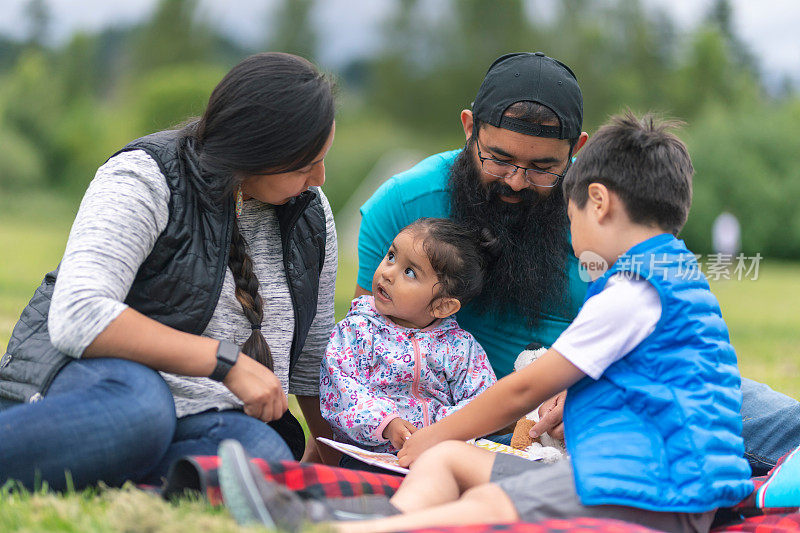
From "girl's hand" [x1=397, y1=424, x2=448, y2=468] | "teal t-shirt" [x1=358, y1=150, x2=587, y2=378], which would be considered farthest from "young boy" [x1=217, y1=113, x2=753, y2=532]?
"teal t-shirt" [x1=358, y1=150, x2=587, y2=378]

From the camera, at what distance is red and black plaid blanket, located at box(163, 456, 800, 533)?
1920 millimetres

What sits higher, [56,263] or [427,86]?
[427,86]

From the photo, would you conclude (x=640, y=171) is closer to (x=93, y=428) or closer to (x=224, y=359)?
(x=224, y=359)

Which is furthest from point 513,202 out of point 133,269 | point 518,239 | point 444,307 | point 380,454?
point 133,269

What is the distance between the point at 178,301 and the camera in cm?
247

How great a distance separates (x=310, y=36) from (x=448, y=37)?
3074 millimetres

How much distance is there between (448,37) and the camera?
62.2 ft

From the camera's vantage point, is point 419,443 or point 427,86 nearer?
point 419,443

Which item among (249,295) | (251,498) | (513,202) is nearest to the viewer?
(251,498)

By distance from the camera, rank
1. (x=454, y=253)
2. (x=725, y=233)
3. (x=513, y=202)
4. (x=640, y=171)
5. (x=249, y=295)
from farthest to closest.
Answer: (x=725, y=233)
(x=513, y=202)
(x=454, y=253)
(x=249, y=295)
(x=640, y=171)

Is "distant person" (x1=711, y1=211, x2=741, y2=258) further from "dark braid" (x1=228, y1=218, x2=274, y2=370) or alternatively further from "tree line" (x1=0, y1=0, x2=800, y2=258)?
"dark braid" (x1=228, y1=218, x2=274, y2=370)

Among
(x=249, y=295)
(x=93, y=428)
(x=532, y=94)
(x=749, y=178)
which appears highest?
(x=532, y=94)

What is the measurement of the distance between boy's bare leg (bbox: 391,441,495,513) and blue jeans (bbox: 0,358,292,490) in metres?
0.42

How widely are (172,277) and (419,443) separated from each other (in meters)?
0.87
